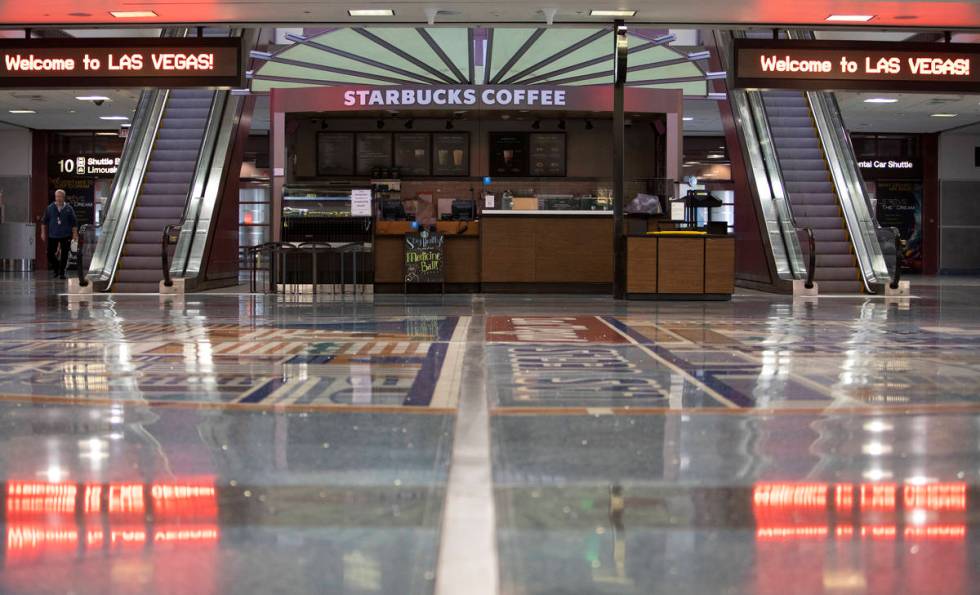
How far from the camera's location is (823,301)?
14.2 metres

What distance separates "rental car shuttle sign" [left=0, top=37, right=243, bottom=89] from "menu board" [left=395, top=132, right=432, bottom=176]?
371 inches

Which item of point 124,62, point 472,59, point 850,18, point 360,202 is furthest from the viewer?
point 472,59

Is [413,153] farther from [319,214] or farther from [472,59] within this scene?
[319,214]

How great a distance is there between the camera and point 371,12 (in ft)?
41.4

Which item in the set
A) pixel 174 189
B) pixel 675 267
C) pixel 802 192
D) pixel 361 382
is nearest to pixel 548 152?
pixel 802 192

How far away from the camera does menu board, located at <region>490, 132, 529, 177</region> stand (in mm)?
21688

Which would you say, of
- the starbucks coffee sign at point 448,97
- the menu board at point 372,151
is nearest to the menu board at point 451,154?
the menu board at point 372,151

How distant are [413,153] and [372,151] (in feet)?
2.59

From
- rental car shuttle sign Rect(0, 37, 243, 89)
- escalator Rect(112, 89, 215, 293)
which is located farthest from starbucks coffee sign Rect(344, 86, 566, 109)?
rental car shuttle sign Rect(0, 37, 243, 89)

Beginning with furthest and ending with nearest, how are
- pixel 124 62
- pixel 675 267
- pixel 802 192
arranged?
pixel 802 192, pixel 675 267, pixel 124 62

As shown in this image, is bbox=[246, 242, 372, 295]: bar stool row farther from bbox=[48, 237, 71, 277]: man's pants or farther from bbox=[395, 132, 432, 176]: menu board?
bbox=[48, 237, 71, 277]: man's pants

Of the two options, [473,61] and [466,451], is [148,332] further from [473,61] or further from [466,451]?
[473,61]

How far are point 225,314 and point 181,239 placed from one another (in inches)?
262

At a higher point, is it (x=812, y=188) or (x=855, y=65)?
(x=855, y=65)
